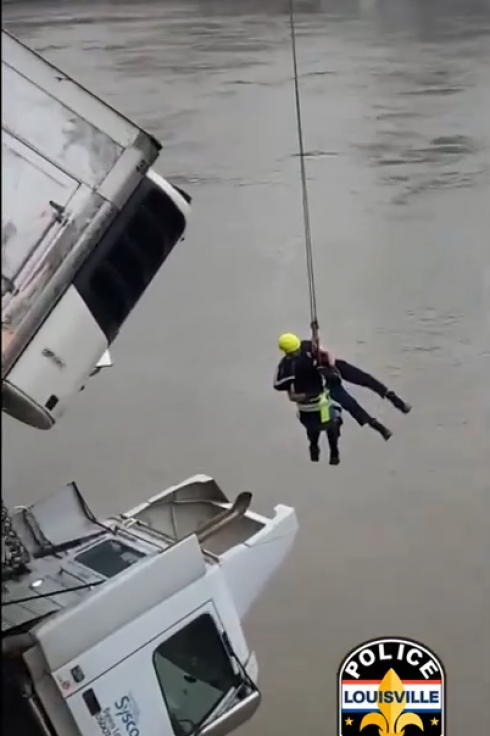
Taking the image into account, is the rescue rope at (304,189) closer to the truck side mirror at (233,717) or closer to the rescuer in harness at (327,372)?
the rescuer in harness at (327,372)

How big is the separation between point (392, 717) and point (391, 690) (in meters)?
0.07

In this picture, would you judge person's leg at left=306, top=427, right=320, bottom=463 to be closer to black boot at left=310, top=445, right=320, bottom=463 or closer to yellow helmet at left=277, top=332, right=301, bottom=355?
black boot at left=310, top=445, right=320, bottom=463

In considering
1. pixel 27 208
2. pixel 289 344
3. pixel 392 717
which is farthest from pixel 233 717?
pixel 27 208

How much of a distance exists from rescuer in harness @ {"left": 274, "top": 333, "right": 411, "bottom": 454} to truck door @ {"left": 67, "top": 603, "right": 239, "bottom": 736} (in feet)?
2.25

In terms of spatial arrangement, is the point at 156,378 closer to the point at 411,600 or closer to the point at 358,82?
the point at 411,600

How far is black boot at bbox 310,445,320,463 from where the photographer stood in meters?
3.06

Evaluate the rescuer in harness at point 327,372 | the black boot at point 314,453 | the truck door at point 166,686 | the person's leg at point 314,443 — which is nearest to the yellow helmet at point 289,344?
the rescuer in harness at point 327,372

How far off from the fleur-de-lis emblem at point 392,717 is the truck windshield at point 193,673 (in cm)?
50

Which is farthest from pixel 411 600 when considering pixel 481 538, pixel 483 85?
pixel 483 85

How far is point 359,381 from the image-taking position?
2.83 meters

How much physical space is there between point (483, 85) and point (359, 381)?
5.44ft

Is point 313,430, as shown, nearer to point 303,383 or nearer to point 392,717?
point 303,383

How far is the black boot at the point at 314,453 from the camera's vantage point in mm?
3059

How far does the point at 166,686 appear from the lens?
7.65 ft
